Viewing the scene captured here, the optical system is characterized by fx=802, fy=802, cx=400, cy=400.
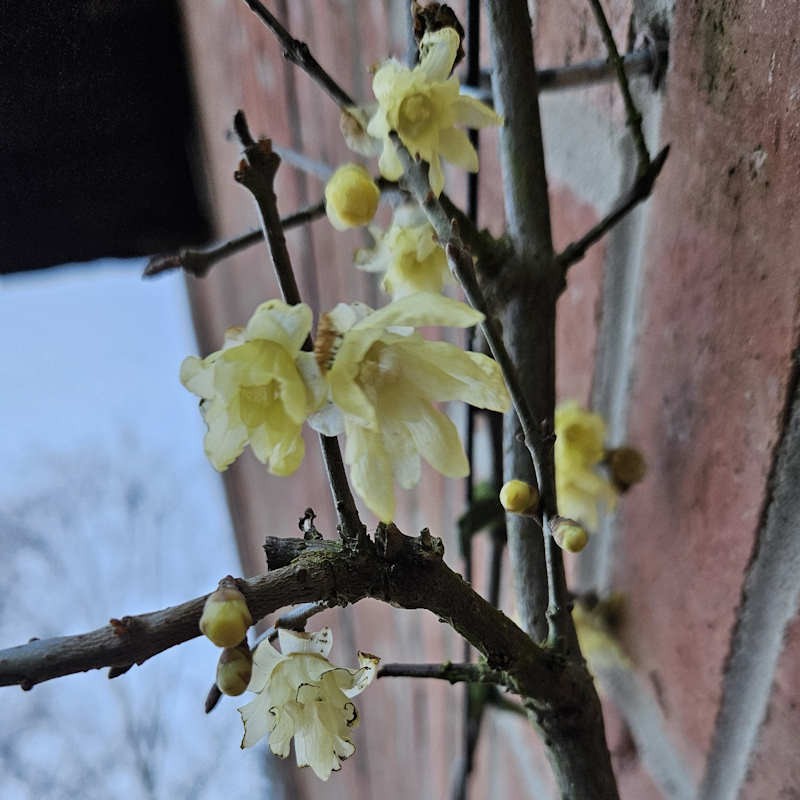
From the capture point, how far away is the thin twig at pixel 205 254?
0.30 meters

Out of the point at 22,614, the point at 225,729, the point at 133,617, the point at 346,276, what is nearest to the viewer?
the point at 133,617

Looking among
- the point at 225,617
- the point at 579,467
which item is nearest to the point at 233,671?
the point at 225,617

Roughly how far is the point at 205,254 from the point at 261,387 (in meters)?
0.10

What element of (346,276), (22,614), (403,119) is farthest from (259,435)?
(22,614)

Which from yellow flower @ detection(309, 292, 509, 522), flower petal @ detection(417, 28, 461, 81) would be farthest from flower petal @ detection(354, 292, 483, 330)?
flower petal @ detection(417, 28, 461, 81)

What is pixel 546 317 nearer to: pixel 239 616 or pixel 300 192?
pixel 239 616

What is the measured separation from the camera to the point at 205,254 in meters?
0.32

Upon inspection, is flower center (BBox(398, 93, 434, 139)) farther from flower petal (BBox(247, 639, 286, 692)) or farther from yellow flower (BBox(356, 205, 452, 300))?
flower petal (BBox(247, 639, 286, 692))

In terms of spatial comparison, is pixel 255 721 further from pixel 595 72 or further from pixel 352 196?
pixel 595 72

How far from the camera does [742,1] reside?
27cm

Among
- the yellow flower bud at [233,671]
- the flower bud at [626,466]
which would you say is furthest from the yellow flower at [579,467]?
the yellow flower bud at [233,671]

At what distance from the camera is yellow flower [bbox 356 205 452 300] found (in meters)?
0.33

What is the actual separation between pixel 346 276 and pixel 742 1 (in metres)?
0.55

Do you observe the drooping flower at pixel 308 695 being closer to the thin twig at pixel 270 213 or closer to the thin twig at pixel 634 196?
the thin twig at pixel 270 213
